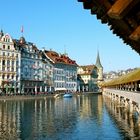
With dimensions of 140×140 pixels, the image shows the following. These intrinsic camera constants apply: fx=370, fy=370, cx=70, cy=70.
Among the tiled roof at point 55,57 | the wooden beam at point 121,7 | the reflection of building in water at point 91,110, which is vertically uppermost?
the tiled roof at point 55,57

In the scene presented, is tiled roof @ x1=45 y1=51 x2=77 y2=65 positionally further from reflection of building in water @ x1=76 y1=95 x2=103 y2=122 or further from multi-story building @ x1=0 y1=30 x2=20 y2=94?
reflection of building in water @ x1=76 y1=95 x2=103 y2=122

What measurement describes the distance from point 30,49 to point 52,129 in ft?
388

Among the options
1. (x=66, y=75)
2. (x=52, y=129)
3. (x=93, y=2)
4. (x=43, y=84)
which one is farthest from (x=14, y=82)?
(x=93, y=2)

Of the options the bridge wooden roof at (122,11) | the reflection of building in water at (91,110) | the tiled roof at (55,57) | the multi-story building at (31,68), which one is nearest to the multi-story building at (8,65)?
the multi-story building at (31,68)

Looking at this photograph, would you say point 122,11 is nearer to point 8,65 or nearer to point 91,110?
point 91,110

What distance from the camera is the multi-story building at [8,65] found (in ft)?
459

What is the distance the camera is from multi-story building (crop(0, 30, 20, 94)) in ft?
459

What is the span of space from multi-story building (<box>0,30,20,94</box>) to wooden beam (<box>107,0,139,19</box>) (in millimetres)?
135235

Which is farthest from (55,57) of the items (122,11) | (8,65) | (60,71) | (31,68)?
(122,11)

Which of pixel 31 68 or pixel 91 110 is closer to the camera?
pixel 91 110

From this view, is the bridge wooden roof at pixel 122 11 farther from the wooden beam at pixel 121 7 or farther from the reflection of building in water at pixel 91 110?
the reflection of building in water at pixel 91 110

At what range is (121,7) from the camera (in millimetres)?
5051

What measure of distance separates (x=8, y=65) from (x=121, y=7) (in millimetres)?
141377

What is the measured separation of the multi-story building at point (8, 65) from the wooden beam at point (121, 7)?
13524cm
